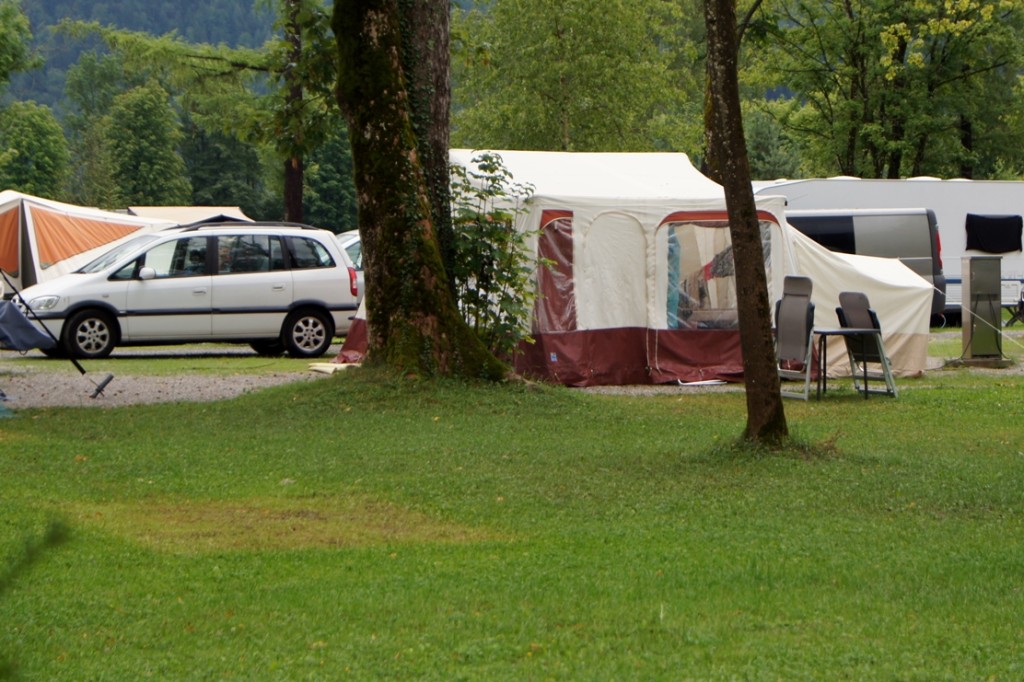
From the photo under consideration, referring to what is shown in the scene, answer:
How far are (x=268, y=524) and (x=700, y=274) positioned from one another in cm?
982

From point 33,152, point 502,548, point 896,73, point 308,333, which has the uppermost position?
point 33,152

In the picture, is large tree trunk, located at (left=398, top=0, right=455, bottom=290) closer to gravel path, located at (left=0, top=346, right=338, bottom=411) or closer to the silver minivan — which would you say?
gravel path, located at (left=0, top=346, right=338, bottom=411)

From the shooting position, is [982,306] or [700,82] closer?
[982,306]

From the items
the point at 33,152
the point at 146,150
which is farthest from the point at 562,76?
the point at 33,152

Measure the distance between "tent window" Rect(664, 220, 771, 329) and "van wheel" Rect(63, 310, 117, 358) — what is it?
7.81 m

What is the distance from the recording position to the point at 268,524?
7.12 metres

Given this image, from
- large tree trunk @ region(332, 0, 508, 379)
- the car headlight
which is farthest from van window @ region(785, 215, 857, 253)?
large tree trunk @ region(332, 0, 508, 379)

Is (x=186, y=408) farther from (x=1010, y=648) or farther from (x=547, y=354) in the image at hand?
(x=1010, y=648)

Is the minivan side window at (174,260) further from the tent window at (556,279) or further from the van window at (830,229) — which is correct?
the van window at (830,229)

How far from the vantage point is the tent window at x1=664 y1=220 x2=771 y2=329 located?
629 inches

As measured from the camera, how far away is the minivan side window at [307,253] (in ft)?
64.2

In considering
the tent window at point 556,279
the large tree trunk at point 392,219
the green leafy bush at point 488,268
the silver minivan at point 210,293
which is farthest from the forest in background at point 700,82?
the large tree trunk at point 392,219

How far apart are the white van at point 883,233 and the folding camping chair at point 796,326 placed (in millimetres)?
12242

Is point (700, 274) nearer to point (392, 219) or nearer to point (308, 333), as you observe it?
point (392, 219)
